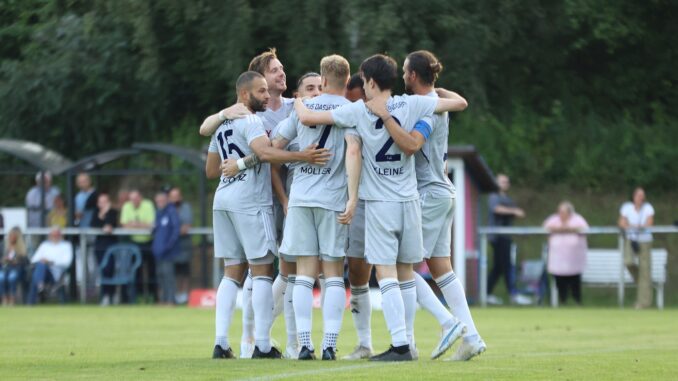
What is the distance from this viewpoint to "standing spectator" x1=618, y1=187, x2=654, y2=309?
77.3 feet

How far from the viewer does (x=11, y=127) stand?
28.6 meters

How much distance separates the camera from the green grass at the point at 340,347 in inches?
387

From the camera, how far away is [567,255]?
24141 mm

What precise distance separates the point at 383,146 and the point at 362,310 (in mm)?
1389

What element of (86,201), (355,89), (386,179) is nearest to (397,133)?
(386,179)

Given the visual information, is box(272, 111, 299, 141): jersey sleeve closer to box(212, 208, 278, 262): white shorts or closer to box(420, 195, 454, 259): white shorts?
box(212, 208, 278, 262): white shorts

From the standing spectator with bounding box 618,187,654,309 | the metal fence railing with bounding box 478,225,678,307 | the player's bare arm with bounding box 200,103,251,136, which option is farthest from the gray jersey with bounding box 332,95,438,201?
the standing spectator with bounding box 618,187,654,309

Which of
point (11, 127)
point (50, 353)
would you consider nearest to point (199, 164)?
point (11, 127)

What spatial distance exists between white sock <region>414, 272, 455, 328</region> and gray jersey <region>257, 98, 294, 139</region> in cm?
168

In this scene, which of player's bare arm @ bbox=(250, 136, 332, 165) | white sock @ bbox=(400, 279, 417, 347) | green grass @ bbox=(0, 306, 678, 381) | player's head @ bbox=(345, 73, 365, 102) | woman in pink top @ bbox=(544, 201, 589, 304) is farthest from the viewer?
woman in pink top @ bbox=(544, 201, 589, 304)

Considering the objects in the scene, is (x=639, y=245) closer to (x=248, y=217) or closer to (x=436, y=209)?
(x=436, y=209)

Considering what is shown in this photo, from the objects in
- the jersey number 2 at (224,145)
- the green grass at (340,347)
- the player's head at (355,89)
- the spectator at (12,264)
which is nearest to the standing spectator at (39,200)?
the spectator at (12,264)

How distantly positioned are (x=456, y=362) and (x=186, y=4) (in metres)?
15.7

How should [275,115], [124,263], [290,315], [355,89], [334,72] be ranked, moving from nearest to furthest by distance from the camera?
[334,72] → [355,89] → [290,315] → [275,115] → [124,263]
